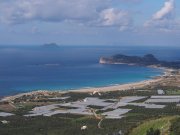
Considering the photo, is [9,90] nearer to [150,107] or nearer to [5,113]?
[5,113]

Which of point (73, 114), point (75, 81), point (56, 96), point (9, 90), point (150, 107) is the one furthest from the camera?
point (75, 81)

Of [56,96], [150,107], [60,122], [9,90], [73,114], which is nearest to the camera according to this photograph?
[60,122]

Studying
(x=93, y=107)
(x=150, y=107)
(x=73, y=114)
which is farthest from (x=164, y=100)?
(x=73, y=114)

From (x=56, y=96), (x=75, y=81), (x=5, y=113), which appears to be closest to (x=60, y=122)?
(x=5, y=113)

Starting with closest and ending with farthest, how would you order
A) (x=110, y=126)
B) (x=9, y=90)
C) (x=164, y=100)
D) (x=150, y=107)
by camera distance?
(x=110, y=126) → (x=150, y=107) → (x=164, y=100) → (x=9, y=90)

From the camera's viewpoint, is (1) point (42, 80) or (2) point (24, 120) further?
(1) point (42, 80)

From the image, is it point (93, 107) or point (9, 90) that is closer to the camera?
point (93, 107)

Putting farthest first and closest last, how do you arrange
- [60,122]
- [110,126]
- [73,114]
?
[73,114] < [60,122] < [110,126]

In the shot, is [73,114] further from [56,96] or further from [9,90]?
[9,90]
